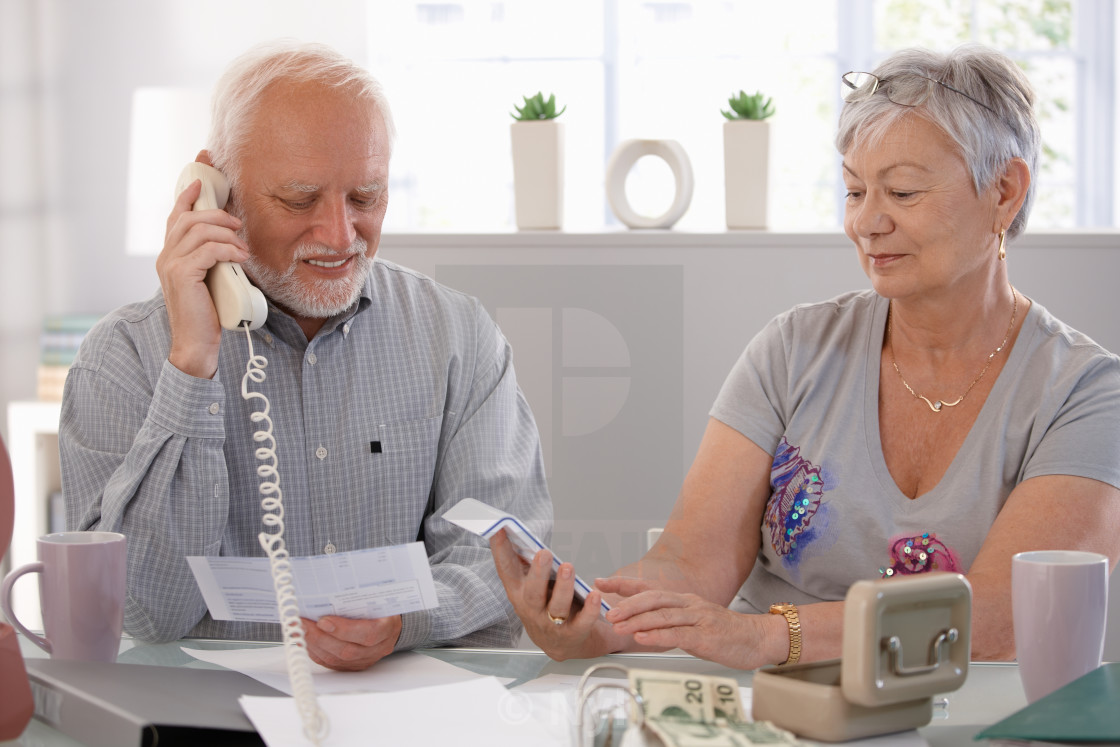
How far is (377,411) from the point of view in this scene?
4.87 feet

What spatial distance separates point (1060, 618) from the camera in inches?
35.6

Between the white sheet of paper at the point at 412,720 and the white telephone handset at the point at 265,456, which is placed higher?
the white telephone handset at the point at 265,456

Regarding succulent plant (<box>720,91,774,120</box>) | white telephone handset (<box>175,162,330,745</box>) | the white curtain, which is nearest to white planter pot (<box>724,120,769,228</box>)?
succulent plant (<box>720,91,774,120</box>)

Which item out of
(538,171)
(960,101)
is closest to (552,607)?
(960,101)

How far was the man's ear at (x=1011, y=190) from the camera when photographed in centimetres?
147

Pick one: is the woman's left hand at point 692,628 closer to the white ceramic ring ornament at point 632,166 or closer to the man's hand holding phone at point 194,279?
the man's hand holding phone at point 194,279

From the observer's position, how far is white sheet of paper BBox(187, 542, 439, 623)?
3.13ft

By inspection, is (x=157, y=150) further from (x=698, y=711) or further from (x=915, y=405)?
(x=698, y=711)

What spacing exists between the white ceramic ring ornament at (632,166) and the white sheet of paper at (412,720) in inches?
73.3

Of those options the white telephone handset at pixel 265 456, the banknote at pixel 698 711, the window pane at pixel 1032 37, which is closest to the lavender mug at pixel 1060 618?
the banknote at pixel 698 711

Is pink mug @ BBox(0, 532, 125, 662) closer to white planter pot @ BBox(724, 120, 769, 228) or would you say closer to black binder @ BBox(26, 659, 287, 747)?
black binder @ BBox(26, 659, 287, 747)

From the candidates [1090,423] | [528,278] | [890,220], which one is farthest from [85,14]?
[1090,423]

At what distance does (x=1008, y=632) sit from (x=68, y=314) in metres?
3.76

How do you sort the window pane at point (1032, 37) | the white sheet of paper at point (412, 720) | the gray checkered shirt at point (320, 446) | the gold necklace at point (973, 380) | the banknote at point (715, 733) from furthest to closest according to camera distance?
the window pane at point (1032, 37), the gold necklace at point (973, 380), the gray checkered shirt at point (320, 446), the white sheet of paper at point (412, 720), the banknote at point (715, 733)
